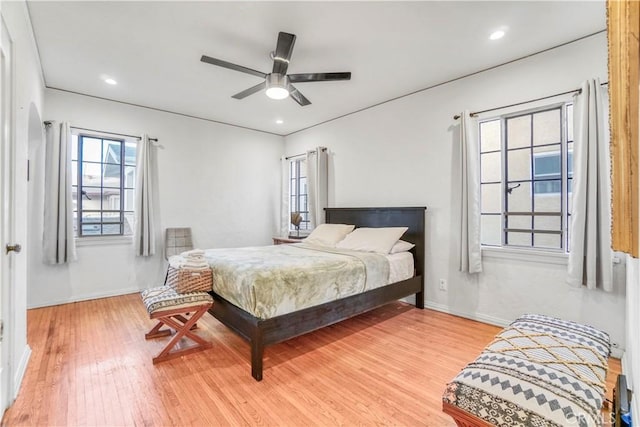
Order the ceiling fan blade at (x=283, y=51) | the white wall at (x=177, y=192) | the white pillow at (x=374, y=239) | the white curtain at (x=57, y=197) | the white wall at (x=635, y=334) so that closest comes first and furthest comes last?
the white wall at (x=635, y=334) → the ceiling fan blade at (x=283, y=51) → the white pillow at (x=374, y=239) → the white curtain at (x=57, y=197) → the white wall at (x=177, y=192)

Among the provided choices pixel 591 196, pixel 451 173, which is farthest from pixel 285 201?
pixel 591 196

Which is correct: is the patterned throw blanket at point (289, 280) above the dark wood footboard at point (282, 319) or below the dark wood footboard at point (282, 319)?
above

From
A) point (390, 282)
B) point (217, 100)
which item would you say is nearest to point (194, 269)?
point (390, 282)

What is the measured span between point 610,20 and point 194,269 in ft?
9.29

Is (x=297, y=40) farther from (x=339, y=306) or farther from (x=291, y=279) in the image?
(x=339, y=306)

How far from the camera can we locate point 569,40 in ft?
8.52

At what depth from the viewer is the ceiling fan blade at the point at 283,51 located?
2.18 metres

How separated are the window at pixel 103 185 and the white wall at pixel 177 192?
0.85 feet

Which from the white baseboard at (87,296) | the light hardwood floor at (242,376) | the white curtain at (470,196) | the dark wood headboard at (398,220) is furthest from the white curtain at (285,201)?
the white curtain at (470,196)

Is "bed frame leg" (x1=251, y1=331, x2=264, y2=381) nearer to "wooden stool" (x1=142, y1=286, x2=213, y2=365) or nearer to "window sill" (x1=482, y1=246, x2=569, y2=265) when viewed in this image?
"wooden stool" (x1=142, y1=286, x2=213, y2=365)

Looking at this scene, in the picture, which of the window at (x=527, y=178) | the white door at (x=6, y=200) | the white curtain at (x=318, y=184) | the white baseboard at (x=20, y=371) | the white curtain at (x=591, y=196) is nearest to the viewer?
the white door at (x=6, y=200)

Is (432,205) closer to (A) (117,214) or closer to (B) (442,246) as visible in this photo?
(B) (442,246)

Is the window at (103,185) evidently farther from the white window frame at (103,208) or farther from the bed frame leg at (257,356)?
the bed frame leg at (257,356)

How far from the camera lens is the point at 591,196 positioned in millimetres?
2414
